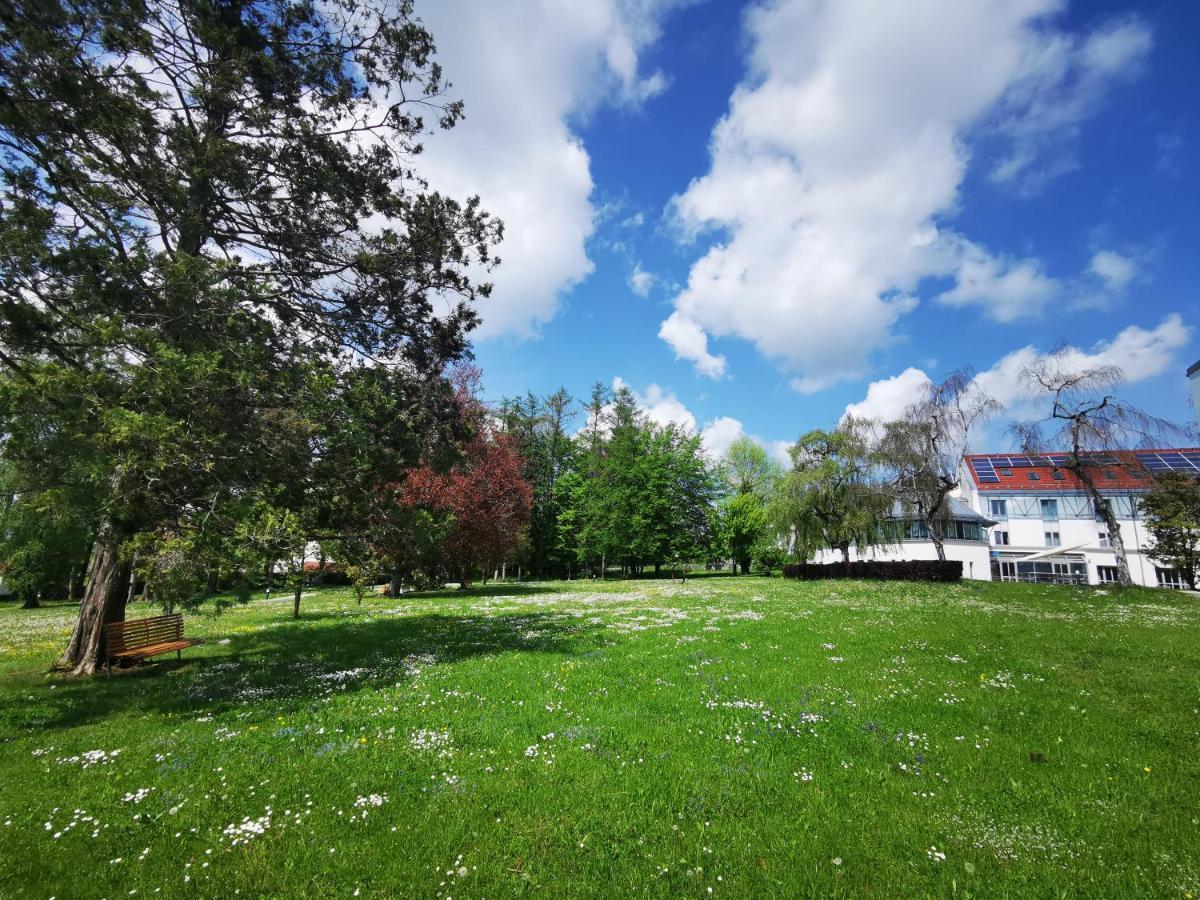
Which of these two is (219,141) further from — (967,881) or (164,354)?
(967,881)

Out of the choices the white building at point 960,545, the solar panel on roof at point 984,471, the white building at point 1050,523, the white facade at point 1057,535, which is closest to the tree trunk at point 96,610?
the white building at point 960,545

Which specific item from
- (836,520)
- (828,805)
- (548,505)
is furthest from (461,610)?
(548,505)

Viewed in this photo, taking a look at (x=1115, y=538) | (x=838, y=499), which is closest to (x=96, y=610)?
(x=838, y=499)

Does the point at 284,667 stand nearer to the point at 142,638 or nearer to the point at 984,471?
the point at 142,638

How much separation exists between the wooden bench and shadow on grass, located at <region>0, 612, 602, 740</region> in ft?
1.39

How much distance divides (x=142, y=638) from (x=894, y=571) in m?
38.7

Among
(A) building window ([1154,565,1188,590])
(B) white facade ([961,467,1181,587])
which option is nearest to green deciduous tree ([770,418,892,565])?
(B) white facade ([961,467,1181,587])

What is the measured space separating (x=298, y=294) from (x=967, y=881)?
15902 millimetres

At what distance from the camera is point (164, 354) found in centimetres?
866

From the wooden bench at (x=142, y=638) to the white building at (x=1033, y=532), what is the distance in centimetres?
5047

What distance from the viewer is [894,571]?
3547 centimetres

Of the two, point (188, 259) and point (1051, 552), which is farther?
point (1051, 552)

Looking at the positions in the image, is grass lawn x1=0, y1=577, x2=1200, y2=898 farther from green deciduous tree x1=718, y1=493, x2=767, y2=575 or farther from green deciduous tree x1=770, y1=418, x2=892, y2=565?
green deciduous tree x1=718, y1=493, x2=767, y2=575

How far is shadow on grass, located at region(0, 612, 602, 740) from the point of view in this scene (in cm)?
922
